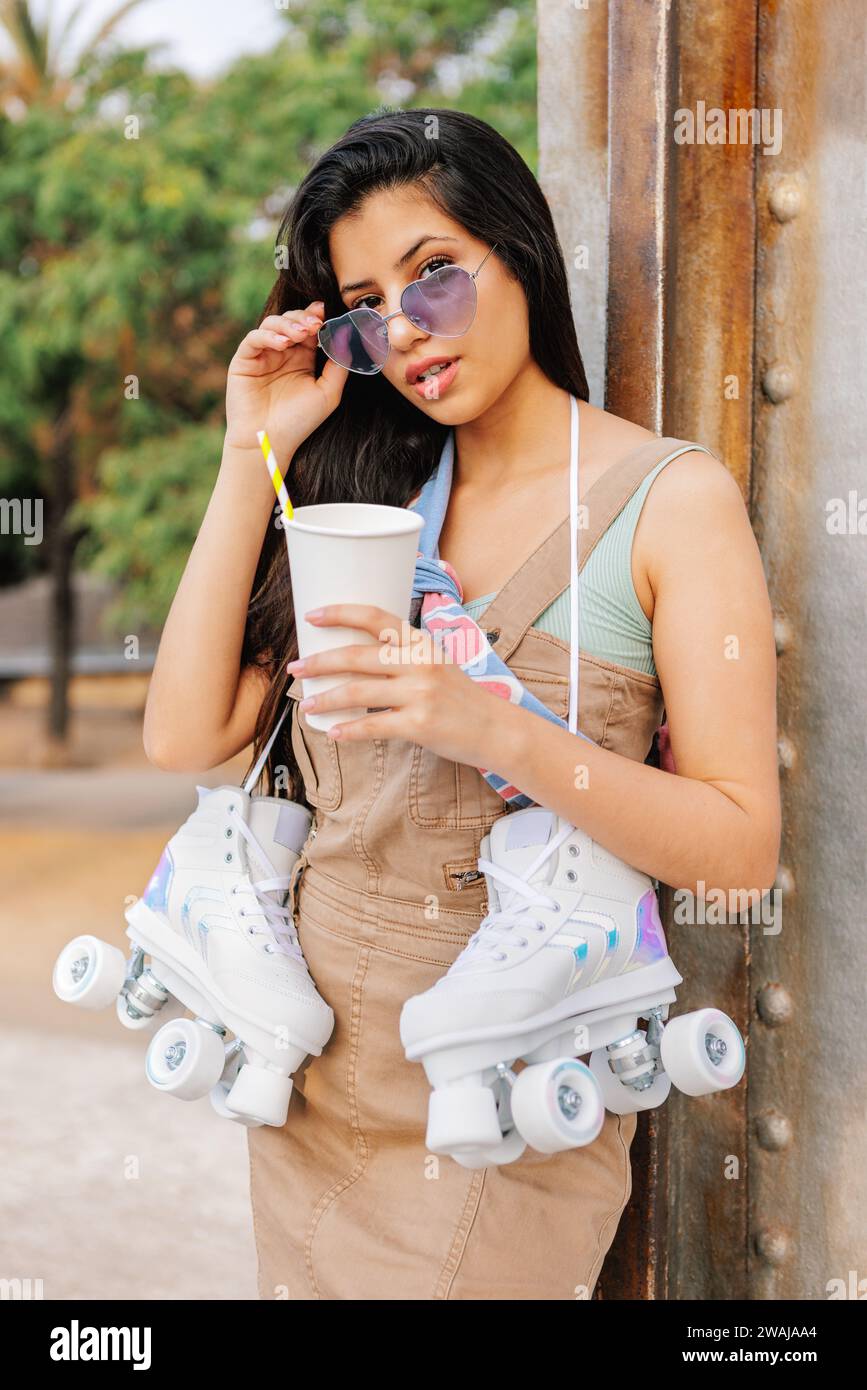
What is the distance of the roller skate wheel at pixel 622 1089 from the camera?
1.60 metres

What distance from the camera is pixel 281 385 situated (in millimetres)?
1857

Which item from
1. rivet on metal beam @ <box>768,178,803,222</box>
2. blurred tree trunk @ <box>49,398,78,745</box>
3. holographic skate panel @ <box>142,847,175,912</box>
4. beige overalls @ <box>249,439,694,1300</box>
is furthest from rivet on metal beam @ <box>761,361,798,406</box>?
blurred tree trunk @ <box>49,398,78,745</box>

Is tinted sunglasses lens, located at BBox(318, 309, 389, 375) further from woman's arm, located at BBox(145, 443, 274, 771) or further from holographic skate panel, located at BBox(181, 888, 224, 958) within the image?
holographic skate panel, located at BBox(181, 888, 224, 958)

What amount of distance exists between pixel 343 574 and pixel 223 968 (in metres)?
0.55

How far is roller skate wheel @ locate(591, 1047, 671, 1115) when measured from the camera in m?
1.60

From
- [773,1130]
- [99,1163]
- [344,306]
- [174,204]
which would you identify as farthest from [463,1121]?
[174,204]

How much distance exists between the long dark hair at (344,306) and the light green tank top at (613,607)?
31cm

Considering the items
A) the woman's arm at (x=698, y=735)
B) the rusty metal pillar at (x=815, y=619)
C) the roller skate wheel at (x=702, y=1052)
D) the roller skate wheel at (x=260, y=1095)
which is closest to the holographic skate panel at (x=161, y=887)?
the roller skate wheel at (x=260, y=1095)

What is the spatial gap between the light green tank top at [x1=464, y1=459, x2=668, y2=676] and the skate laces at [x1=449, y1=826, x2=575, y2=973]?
232mm

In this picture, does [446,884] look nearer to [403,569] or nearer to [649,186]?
[403,569]

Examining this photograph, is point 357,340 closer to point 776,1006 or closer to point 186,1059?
point 186,1059

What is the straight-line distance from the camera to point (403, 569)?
1388 millimetres

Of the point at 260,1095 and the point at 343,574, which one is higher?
the point at 343,574

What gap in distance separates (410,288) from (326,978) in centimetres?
84
